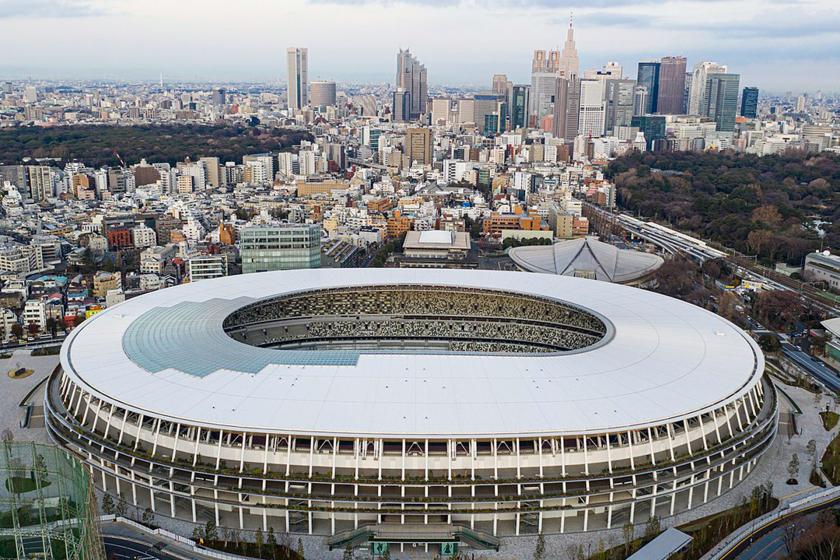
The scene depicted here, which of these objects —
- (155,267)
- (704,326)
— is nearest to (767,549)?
(704,326)

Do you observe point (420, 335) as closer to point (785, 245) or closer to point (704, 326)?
point (704, 326)

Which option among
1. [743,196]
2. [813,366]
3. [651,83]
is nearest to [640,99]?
[651,83]

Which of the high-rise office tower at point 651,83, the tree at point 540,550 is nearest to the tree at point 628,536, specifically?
the tree at point 540,550

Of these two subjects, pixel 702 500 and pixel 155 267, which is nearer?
pixel 702 500

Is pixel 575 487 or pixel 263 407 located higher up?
pixel 263 407

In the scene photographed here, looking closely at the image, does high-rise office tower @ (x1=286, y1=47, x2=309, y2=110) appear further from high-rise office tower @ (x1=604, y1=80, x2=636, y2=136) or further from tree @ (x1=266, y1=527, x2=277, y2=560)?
tree @ (x1=266, y1=527, x2=277, y2=560)

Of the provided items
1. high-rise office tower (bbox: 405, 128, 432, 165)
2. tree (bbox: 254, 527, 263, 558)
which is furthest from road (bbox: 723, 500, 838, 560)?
high-rise office tower (bbox: 405, 128, 432, 165)

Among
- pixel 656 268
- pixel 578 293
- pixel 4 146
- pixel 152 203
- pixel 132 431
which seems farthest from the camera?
pixel 4 146

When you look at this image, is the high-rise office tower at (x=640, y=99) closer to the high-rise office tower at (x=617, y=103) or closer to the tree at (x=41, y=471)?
the high-rise office tower at (x=617, y=103)

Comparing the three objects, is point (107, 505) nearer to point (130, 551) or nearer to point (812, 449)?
point (130, 551)
